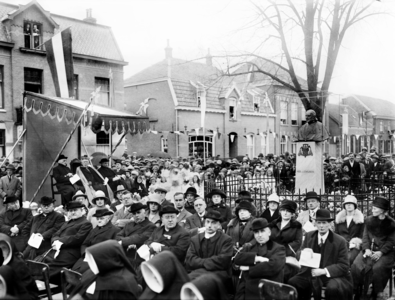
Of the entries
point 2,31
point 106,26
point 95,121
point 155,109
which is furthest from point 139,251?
point 155,109

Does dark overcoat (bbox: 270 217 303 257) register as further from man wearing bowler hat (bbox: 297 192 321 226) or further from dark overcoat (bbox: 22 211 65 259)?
dark overcoat (bbox: 22 211 65 259)

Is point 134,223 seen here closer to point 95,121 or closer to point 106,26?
point 95,121

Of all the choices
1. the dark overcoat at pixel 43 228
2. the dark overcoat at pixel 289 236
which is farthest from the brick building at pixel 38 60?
the dark overcoat at pixel 289 236

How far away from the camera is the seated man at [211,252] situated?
556cm

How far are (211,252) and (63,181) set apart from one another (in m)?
7.13

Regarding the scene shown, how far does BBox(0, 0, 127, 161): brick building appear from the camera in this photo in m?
22.1

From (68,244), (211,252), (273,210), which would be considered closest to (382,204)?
(273,210)

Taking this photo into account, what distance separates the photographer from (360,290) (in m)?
6.68

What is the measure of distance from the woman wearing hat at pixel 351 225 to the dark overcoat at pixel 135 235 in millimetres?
3187

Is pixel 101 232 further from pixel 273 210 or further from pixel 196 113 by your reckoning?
pixel 196 113

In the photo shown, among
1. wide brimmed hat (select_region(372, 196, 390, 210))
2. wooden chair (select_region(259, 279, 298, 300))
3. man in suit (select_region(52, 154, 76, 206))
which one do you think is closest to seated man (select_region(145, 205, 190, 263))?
wooden chair (select_region(259, 279, 298, 300))

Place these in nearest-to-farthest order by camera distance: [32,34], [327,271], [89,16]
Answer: [327,271]
[32,34]
[89,16]

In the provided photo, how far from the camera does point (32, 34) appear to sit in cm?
2323

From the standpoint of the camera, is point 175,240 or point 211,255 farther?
point 175,240
